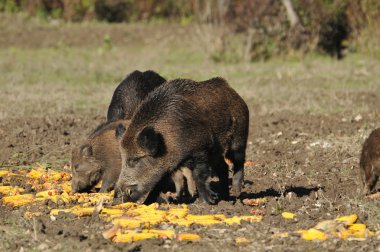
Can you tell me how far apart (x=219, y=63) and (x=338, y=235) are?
14.1m

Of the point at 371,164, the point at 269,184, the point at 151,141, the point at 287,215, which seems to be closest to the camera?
the point at 287,215

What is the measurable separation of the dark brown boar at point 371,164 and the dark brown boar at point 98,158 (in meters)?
2.58

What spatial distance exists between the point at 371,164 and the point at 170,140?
1918mm

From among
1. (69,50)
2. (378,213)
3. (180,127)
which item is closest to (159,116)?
(180,127)

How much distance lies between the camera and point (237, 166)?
326 inches

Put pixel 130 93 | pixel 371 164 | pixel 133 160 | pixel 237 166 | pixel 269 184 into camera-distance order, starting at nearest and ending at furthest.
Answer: pixel 133 160, pixel 371 164, pixel 237 166, pixel 269 184, pixel 130 93

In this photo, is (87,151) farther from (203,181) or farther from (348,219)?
(348,219)

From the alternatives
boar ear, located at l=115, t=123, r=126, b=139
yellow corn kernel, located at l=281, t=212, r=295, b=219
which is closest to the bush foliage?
boar ear, located at l=115, t=123, r=126, b=139

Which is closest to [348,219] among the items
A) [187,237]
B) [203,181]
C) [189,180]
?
[187,237]

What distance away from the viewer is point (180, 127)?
290 inches

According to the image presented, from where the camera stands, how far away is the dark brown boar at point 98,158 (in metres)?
8.95

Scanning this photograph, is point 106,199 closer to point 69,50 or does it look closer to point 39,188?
point 39,188

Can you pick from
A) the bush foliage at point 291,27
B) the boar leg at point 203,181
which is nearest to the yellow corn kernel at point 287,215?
the boar leg at point 203,181

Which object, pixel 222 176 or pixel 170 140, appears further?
pixel 222 176
